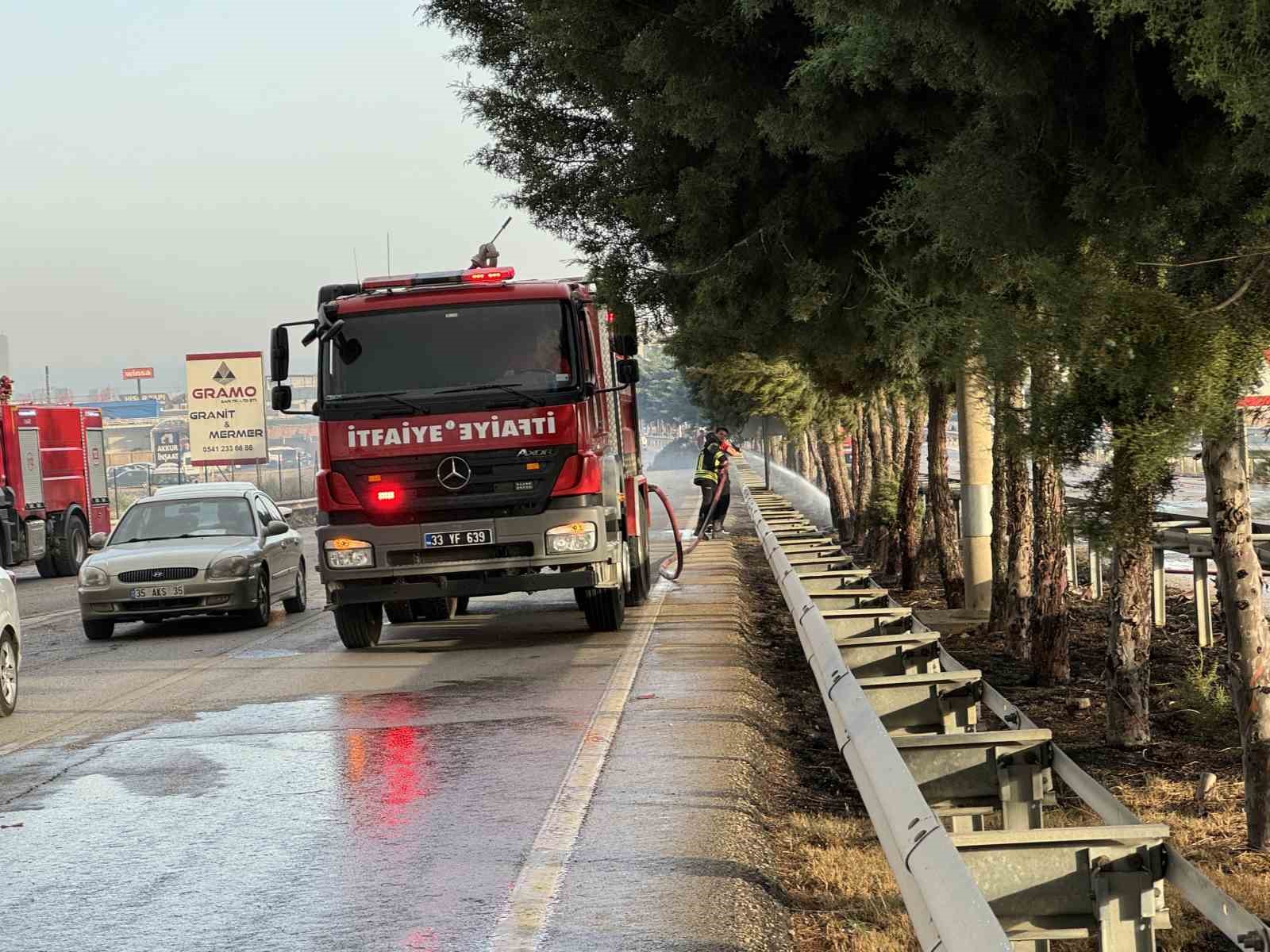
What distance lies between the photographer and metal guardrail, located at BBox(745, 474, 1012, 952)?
3.85m

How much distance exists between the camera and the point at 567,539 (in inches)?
581

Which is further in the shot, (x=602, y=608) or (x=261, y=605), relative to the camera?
(x=261, y=605)

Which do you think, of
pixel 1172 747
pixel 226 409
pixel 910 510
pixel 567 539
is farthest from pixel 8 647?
pixel 226 409

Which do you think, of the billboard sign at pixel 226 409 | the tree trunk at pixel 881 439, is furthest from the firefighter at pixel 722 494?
the billboard sign at pixel 226 409

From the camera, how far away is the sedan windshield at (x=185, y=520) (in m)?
19.1

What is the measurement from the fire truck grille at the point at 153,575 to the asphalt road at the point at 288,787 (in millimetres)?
1249

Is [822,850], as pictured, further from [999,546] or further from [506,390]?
[999,546]

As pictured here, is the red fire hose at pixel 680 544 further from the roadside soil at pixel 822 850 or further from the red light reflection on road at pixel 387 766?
the red light reflection on road at pixel 387 766

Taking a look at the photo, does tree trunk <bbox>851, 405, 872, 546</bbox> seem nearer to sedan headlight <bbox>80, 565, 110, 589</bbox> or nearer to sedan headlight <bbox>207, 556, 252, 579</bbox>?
sedan headlight <bbox>207, 556, 252, 579</bbox>

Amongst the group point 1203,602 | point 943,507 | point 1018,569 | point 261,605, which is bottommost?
point 1203,602

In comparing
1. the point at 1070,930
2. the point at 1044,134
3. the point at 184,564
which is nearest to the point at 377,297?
the point at 184,564

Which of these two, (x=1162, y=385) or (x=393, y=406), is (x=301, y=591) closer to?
(x=393, y=406)

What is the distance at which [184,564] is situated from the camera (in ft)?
58.1

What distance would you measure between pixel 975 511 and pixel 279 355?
297 inches
